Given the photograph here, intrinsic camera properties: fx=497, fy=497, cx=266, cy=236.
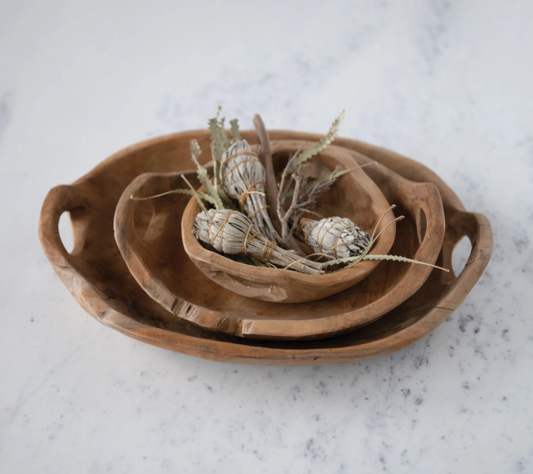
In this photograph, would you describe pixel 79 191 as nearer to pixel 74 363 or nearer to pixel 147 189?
pixel 147 189

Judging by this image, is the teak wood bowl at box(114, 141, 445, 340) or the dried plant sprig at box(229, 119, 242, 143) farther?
the dried plant sprig at box(229, 119, 242, 143)

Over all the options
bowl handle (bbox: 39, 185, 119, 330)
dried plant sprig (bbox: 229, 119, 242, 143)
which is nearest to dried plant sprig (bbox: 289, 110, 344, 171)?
dried plant sprig (bbox: 229, 119, 242, 143)

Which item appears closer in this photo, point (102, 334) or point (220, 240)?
point (220, 240)

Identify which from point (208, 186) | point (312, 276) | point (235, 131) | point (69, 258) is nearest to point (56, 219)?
point (69, 258)

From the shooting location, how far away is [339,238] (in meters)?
0.88

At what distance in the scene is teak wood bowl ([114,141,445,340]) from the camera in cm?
78

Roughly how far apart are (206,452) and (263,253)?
359 millimetres

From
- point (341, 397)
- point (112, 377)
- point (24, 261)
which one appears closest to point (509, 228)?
point (341, 397)

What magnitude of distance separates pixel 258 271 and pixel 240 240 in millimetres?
94

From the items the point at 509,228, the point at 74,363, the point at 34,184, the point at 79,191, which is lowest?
the point at 74,363

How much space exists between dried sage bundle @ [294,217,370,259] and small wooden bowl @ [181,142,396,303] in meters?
0.03

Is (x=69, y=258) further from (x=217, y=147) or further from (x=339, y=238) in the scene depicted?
(x=339, y=238)

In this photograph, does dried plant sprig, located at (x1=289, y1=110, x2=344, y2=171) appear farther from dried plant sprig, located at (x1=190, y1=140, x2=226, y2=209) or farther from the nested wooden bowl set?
dried plant sprig, located at (x1=190, y1=140, x2=226, y2=209)

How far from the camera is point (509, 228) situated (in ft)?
3.87
